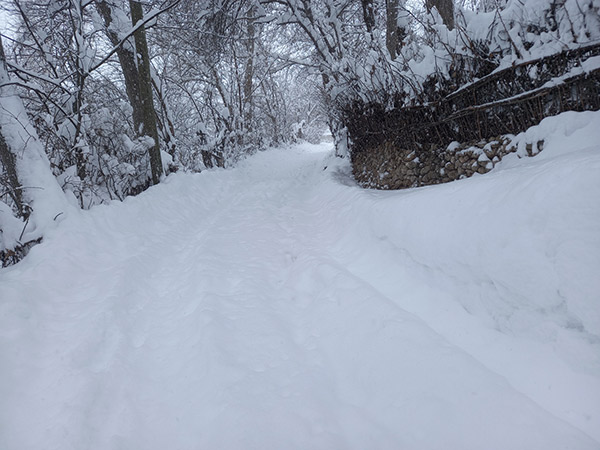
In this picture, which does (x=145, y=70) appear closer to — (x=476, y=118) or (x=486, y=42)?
(x=486, y=42)

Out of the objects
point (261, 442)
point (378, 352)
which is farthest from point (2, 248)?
point (378, 352)

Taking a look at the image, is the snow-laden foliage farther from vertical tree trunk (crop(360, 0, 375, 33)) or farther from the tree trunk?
the tree trunk

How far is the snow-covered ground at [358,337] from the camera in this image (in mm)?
1458

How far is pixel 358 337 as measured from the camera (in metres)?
2.09

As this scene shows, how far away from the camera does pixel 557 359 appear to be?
58.9 inches

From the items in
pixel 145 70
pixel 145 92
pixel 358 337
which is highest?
pixel 145 70

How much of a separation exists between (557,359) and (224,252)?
3259 millimetres

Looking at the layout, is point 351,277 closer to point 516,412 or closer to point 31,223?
point 516,412

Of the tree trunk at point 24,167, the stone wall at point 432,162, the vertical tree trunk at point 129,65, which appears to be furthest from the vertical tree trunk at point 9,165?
the stone wall at point 432,162

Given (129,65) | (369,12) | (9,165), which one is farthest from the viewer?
(369,12)

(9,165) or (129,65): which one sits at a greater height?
(129,65)

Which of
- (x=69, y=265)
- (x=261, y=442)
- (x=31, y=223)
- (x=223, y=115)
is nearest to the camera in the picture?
(x=261, y=442)

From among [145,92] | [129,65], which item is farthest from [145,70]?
[145,92]

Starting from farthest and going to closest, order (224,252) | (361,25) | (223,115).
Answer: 1. (223,115)
2. (361,25)
3. (224,252)
